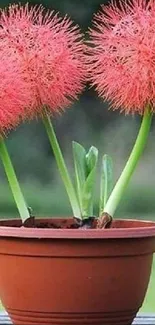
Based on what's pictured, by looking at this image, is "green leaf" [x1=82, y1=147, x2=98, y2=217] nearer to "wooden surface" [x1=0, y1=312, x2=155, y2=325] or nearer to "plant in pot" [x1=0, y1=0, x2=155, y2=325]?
"plant in pot" [x1=0, y1=0, x2=155, y2=325]

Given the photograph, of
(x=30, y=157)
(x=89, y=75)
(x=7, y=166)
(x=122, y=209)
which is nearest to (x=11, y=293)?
(x=7, y=166)

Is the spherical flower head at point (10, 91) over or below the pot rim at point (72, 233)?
over

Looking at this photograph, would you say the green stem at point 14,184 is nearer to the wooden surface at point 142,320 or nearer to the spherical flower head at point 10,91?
the spherical flower head at point 10,91

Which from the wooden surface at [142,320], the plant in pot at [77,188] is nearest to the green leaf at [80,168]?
the plant in pot at [77,188]

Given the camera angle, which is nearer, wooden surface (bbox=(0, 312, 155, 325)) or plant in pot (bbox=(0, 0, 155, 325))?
plant in pot (bbox=(0, 0, 155, 325))

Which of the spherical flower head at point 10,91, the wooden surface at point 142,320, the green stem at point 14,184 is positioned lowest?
the wooden surface at point 142,320

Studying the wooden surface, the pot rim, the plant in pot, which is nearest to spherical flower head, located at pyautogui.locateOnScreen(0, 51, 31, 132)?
the plant in pot

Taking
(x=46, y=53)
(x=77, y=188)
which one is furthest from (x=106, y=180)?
(x=46, y=53)
